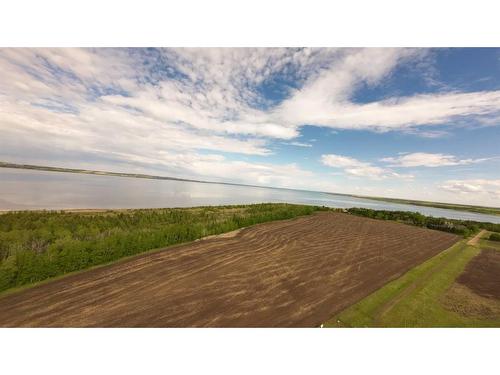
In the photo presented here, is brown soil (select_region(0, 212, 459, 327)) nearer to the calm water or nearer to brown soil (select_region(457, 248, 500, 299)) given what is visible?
brown soil (select_region(457, 248, 500, 299))

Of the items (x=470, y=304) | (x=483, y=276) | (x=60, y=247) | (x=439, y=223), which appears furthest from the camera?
(x=439, y=223)

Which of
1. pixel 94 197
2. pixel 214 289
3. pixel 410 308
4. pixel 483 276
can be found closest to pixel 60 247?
pixel 214 289

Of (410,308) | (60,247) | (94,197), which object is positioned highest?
(60,247)

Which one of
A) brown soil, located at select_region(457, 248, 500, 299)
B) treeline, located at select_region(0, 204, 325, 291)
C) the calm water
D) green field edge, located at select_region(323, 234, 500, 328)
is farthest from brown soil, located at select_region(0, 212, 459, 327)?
the calm water

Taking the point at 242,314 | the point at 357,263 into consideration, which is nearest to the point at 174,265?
the point at 242,314

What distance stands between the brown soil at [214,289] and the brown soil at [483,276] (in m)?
2.92

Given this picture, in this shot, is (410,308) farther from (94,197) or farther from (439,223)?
(94,197)

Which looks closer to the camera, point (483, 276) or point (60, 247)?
point (60, 247)

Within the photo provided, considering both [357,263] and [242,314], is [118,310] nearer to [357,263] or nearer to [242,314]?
[242,314]

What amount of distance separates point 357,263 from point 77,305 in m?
16.0

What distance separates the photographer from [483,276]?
45.3ft

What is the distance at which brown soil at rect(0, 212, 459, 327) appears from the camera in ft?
25.2

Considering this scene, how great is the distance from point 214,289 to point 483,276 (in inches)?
717

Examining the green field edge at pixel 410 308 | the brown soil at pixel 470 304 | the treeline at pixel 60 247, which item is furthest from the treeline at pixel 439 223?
the treeline at pixel 60 247
